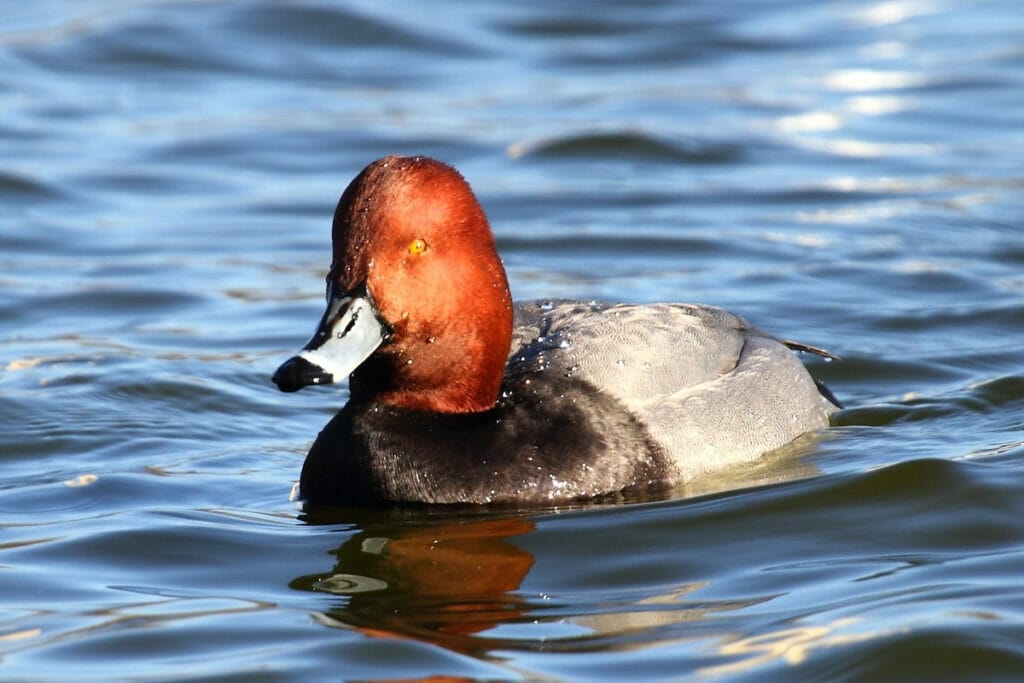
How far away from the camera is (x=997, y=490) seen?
635 cm

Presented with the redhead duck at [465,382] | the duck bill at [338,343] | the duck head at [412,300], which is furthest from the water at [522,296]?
the duck bill at [338,343]

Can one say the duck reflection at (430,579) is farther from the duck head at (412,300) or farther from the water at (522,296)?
the duck head at (412,300)

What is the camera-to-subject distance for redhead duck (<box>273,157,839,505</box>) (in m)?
6.15

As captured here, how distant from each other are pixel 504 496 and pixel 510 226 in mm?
5931

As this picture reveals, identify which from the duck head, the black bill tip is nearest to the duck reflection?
the duck head

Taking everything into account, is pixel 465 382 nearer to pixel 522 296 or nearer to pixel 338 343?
pixel 338 343

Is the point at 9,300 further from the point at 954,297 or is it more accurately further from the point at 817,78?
the point at 817,78

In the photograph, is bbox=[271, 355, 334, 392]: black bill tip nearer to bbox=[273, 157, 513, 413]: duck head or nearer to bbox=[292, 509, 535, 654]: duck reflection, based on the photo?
bbox=[273, 157, 513, 413]: duck head

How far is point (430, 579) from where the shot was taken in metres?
5.79

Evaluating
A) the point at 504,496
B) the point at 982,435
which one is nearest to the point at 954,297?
the point at 982,435

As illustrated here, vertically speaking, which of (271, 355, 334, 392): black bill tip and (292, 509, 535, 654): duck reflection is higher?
(271, 355, 334, 392): black bill tip

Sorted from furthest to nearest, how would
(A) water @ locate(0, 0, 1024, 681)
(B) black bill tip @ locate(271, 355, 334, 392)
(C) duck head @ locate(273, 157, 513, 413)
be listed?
(C) duck head @ locate(273, 157, 513, 413) < (B) black bill tip @ locate(271, 355, 334, 392) < (A) water @ locate(0, 0, 1024, 681)

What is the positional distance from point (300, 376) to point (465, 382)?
786mm

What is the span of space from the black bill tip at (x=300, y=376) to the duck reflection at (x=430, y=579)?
625 millimetres
